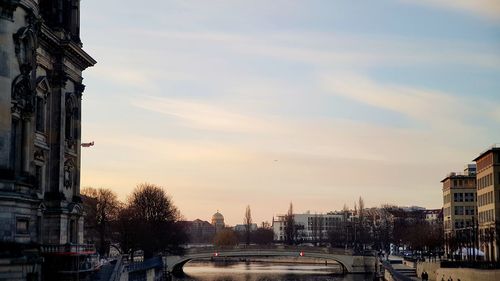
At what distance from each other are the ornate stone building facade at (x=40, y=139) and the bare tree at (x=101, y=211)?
64.3 metres

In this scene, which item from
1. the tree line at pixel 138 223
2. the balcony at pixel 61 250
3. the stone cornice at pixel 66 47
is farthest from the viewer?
the tree line at pixel 138 223

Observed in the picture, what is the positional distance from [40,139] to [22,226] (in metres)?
13.1

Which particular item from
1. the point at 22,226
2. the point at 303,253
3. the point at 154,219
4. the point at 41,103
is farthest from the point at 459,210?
the point at 22,226

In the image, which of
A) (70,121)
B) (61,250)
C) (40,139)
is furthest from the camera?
(70,121)

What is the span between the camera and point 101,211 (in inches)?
5320

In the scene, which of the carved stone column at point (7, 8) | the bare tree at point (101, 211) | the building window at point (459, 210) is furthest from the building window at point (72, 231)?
the building window at point (459, 210)

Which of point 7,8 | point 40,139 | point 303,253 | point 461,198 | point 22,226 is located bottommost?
point 303,253

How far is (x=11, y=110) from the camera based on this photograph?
143 feet

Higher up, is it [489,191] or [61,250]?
[489,191]

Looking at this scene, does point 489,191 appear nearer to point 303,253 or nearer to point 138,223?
point 303,253

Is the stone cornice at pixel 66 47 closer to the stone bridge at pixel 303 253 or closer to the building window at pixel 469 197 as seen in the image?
the stone bridge at pixel 303 253

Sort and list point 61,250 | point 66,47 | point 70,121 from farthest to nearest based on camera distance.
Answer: point 70,121 < point 66,47 < point 61,250

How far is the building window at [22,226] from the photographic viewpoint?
4338 centimetres

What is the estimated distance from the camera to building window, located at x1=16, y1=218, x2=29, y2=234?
43.4 m
